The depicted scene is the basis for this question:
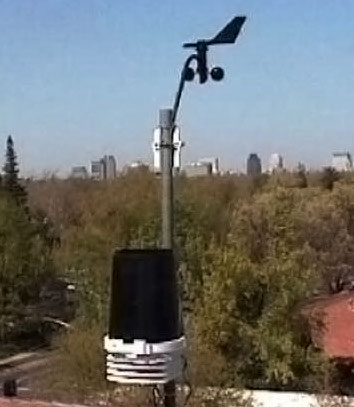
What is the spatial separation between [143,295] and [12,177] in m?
24.6

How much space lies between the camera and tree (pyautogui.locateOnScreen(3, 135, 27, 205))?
2408 centimetres

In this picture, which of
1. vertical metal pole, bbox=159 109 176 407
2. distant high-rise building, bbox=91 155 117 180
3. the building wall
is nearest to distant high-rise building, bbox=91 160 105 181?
distant high-rise building, bbox=91 155 117 180

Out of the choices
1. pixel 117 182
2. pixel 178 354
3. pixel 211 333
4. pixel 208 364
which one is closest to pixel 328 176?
pixel 117 182

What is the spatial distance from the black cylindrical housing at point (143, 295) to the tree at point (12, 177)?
67.8 ft

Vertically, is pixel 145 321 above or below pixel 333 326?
above

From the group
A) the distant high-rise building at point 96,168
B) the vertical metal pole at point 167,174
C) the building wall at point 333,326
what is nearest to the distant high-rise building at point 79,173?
the distant high-rise building at point 96,168

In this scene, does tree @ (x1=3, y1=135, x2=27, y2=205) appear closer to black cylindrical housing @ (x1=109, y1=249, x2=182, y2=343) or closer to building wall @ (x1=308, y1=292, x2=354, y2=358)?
building wall @ (x1=308, y1=292, x2=354, y2=358)

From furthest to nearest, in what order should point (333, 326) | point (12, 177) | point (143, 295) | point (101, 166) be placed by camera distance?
point (101, 166) → point (12, 177) → point (333, 326) → point (143, 295)

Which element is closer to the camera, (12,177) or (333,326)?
(333,326)

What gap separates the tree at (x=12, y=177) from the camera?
24.1 m

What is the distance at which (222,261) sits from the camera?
39.7 ft

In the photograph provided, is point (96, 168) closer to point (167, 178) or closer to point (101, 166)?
point (101, 166)

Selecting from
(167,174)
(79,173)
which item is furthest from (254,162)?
(167,174)

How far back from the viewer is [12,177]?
26.2 meters
